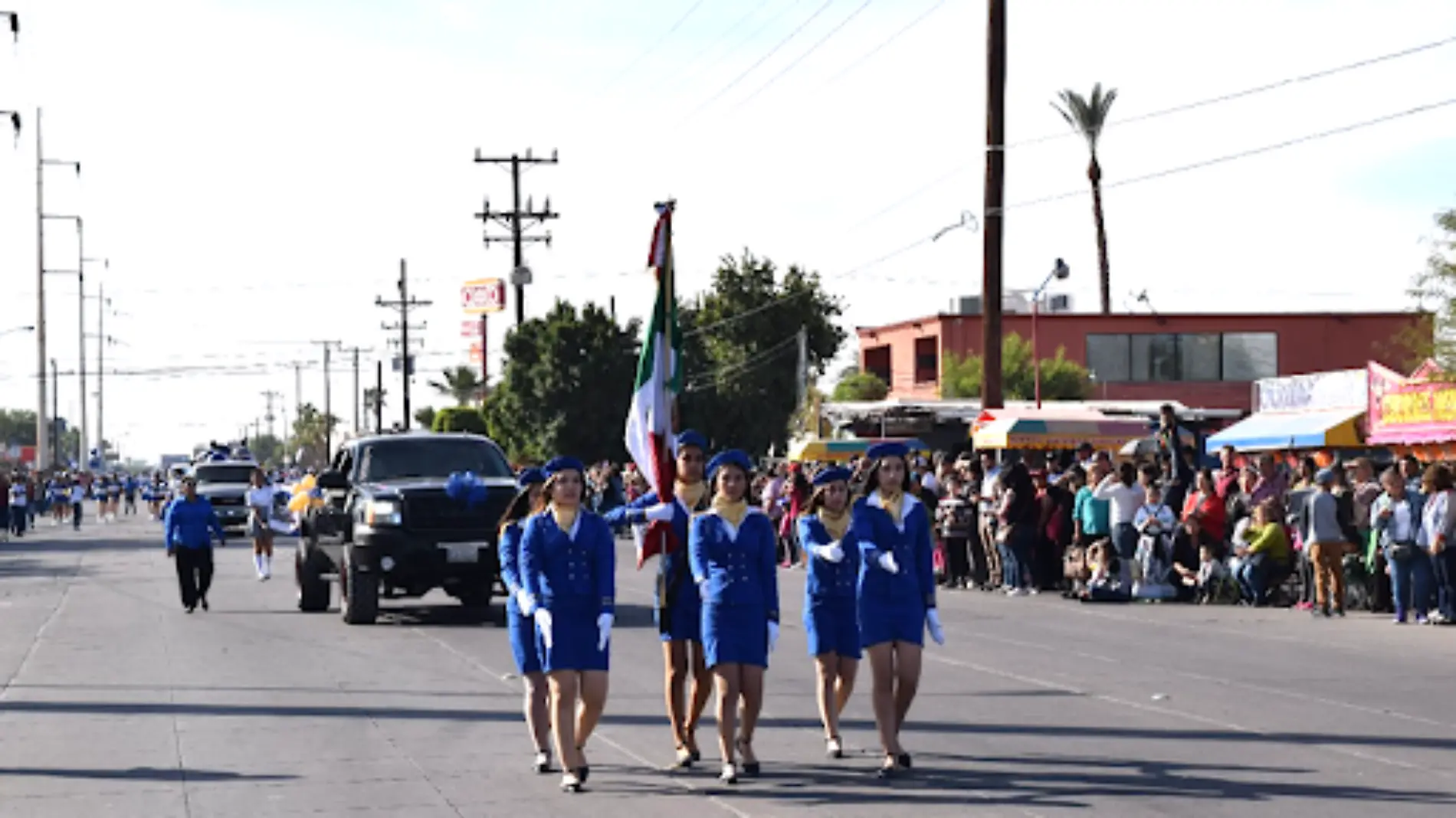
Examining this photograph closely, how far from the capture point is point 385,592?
25.2 metres

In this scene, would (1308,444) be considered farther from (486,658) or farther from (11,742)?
(11,742)

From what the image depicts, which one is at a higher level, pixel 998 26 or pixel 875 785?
pixel 998 26

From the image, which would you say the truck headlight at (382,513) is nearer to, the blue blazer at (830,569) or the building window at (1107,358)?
the blue blazer at (830,569)

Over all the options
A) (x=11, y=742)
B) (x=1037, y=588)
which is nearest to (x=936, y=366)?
(x=1037, y=588)

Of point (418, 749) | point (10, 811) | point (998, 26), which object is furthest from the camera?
point (998, 26)

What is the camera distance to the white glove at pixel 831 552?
11.3 m

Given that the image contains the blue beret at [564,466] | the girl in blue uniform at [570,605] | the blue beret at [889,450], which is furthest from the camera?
the blue beret at [889,450]

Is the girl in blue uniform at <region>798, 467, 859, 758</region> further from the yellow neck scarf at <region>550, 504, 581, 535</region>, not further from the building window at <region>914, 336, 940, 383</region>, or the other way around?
the building window at <region>914, 336, 940, 383</region>

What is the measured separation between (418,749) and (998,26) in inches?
900

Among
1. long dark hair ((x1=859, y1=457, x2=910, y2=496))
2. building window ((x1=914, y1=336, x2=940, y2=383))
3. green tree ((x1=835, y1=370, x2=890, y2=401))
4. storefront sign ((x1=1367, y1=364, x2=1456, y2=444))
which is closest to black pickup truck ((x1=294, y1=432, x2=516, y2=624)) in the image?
long dark hair ((x1=859, y1=457, x2=910, y2=496))

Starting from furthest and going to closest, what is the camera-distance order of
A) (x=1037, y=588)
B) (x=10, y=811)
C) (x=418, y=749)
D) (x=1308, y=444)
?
1. (x=1308, y=444)
2. (x=1037, y=588)
3. (x=418, y=749)
4. (x=10, y=811)

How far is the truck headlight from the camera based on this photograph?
2220 centimetres

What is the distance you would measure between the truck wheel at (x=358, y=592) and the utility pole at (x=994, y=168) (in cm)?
1297

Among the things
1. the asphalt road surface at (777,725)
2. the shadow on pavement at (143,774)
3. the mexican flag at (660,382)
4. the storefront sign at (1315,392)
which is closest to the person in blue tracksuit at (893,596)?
the asphalt road surface at (777,725)
